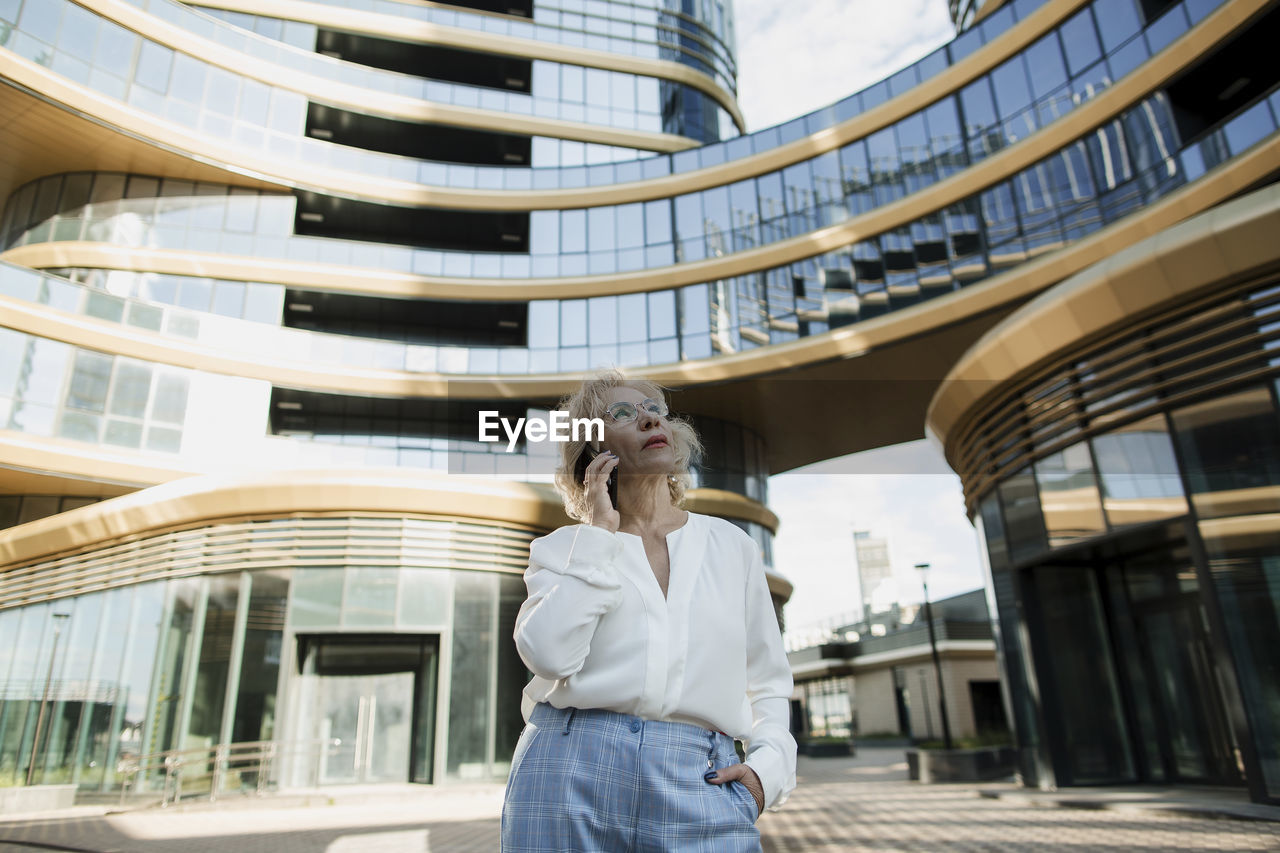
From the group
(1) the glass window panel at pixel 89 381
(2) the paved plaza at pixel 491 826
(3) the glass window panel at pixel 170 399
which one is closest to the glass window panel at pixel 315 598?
(2) the paved plaza at pixel 491 826

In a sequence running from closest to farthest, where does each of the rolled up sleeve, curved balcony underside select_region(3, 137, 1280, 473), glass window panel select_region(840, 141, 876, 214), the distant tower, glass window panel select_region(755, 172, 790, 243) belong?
the rolled up sleeve < curved balcony underside select_region(3, 137, 1280, 473) < glass window panel select_region(840, 141, 876, 214) < glass window panel select_region(755, 172, 790, 243) < the distant tower

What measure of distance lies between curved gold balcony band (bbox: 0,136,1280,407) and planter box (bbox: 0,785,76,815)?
11.6 m

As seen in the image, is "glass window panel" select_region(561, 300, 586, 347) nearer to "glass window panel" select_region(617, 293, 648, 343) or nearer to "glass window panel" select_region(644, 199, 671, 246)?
"glass window panel" select_region(617, 293, 648, 343)

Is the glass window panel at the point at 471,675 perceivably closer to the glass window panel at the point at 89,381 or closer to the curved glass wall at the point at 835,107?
the glass window panel at the point at 89,381

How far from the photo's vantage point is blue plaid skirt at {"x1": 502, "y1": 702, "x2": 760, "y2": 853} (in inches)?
72.7

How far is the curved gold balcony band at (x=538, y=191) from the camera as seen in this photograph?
21.6m

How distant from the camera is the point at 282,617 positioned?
16031 mm

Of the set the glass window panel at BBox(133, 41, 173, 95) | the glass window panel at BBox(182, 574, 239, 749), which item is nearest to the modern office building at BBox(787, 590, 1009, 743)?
the glass window panel at BBox(182, 574, 239, 749)

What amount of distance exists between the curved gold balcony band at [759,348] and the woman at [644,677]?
1656 cm

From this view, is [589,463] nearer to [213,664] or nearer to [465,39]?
[213,664]

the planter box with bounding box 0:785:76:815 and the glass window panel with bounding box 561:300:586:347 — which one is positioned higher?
the glass window panel with bounding box 561:300:586:347

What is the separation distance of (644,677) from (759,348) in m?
22.6

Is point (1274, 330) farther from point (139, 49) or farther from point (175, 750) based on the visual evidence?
point (139, 49)

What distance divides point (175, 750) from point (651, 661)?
634 inches
